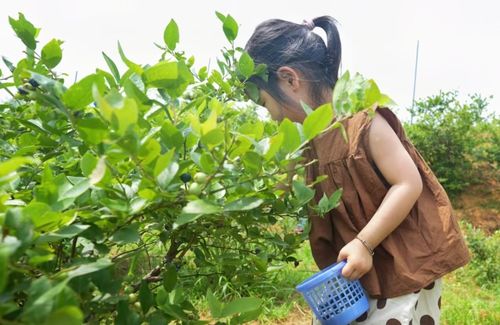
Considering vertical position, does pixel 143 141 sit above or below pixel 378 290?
above

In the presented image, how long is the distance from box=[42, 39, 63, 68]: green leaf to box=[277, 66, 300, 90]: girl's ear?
75cm

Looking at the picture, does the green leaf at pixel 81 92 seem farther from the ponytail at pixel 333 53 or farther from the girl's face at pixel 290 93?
the ponytail at pixel 333 53

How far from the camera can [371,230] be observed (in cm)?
122

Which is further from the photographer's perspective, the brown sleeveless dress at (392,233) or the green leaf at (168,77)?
the brown sleeveless dress at (392,233)

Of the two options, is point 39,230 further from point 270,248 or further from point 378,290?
point 378,290

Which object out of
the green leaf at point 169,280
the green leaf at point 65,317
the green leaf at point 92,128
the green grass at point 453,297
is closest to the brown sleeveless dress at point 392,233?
the green leaf at point 169,280

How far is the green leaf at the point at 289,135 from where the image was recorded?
25.9 inches

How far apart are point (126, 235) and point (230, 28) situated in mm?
644

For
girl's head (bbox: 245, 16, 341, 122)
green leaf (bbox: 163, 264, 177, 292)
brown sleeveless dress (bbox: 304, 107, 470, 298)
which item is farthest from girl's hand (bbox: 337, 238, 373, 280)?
green leaf (bbox: 163, 264, 177, 292)

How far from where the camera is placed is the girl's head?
1.45m

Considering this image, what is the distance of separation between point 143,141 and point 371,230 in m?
0.82

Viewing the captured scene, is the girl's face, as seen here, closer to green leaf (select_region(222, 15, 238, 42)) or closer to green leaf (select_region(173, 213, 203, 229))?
green leaf (select_region(222, 15, 238, 42))

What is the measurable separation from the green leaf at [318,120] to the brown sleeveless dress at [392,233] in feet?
2.25

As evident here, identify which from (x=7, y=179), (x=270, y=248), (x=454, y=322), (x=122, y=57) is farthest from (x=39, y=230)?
(x=454, y=322)
